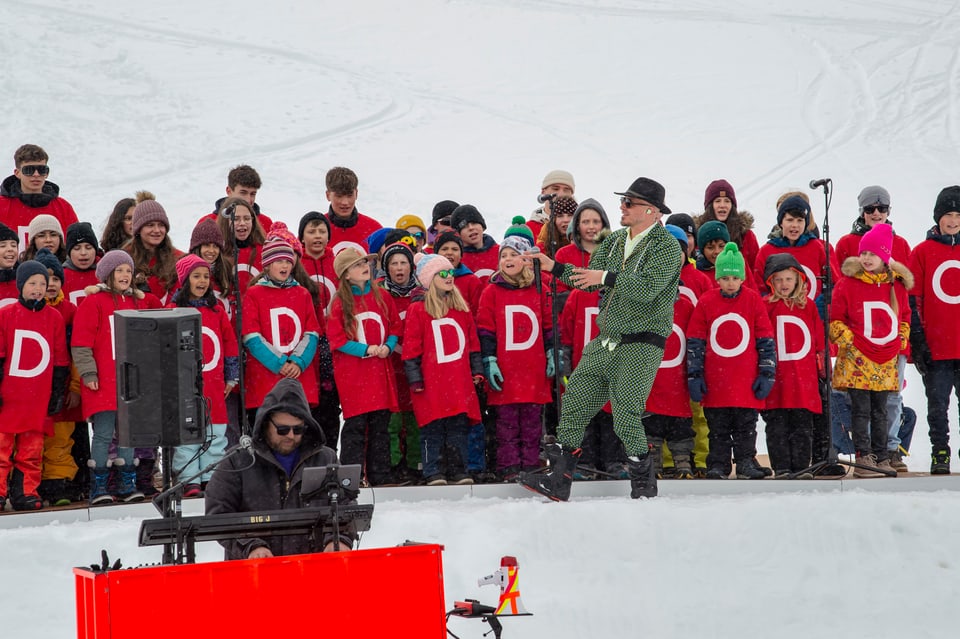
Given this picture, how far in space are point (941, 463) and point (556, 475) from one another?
301cm

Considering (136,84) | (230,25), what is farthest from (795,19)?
(136,84)

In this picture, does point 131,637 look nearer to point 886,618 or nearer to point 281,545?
point 281,545

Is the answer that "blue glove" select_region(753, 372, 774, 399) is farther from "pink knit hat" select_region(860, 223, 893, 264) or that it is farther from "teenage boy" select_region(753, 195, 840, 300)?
"pink knit hat" select_region(860, 223, 893, 264)

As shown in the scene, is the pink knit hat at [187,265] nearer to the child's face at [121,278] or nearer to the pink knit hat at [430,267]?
the child's face at [121,278]

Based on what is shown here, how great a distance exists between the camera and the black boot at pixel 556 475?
7527mm

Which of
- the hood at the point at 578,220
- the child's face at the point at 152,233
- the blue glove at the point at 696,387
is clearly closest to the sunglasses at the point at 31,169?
the child's face at the point at 152,233

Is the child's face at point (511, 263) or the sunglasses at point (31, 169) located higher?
the sunglasses at point (31, 169)

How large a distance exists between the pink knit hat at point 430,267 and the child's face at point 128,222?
2084mm

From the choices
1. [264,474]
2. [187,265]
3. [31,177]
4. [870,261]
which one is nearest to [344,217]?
A: [187,265]

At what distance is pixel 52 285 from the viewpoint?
7.82 metres

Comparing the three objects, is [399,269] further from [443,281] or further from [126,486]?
[126,486]

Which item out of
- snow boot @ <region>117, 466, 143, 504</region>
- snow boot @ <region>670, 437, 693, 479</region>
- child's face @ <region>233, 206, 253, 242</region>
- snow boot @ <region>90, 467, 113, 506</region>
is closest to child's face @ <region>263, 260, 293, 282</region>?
child's face @ <region>233, 206, 253, 242</region>

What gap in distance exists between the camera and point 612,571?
22.4 feet

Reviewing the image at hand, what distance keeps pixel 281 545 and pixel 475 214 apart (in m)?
4.79
